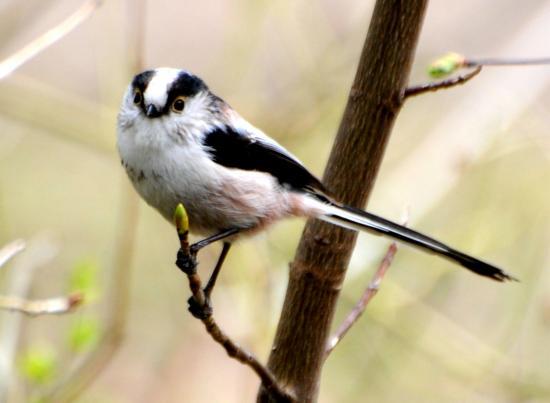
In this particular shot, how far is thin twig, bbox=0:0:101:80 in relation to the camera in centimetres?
179

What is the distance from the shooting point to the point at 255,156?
2.52 meters

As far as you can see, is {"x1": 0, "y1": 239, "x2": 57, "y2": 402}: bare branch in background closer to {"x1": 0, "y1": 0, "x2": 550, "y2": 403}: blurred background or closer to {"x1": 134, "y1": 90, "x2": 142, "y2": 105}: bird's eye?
{"x1": 0, "y1": 0, "x2": 550, "y2": 403}: blurred background

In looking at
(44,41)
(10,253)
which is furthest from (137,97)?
(10,253)

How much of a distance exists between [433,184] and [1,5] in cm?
201

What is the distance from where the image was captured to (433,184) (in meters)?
3.54

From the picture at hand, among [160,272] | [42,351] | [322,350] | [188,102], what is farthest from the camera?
[160,272]

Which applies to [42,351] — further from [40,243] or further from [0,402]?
[40,243]

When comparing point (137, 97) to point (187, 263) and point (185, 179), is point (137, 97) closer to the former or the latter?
point (185, 179)

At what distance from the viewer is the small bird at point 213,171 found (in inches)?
91.0

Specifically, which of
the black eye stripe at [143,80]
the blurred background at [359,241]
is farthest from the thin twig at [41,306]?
the blurred background at [359,241]

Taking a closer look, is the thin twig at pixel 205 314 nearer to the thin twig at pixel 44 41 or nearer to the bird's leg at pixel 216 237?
the bird's leg at pixel 216 237

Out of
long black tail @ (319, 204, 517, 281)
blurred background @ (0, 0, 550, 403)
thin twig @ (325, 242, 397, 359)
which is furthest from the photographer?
blurred background @ (0, 0, 550, 403)

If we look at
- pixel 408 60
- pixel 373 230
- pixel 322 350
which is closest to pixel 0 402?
pixel 322 350

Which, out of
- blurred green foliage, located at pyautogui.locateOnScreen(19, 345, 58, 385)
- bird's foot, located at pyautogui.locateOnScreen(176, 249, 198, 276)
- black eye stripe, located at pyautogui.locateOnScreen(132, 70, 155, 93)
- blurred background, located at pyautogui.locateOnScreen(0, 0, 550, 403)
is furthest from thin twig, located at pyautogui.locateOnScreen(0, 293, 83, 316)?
blurred background, located at pyautogui.locateOnScreen(0, 0, 550, 403)
